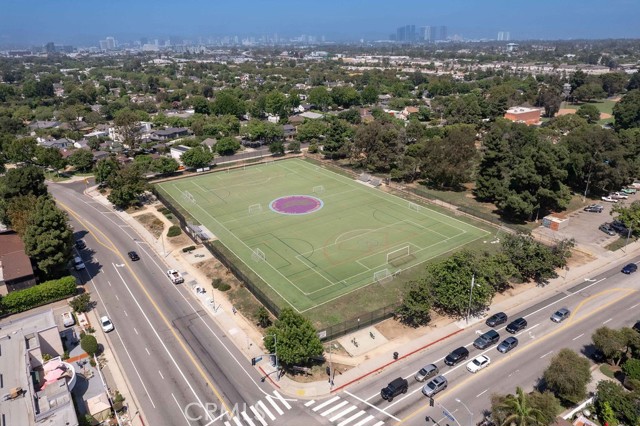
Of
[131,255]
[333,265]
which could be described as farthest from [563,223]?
[131,255]

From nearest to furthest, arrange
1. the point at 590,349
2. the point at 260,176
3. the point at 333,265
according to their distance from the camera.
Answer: the point at 590,349 → the point at 333,265 → the point at 260,176

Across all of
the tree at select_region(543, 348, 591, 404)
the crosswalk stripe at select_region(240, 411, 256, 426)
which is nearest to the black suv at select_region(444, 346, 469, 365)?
the tree at select_region(543, 348, 591, 404)

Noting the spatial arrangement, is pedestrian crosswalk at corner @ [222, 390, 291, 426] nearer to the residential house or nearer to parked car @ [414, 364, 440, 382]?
parked car @ [414, 364, 440, 382]

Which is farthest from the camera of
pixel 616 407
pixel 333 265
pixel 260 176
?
pixel 260 176

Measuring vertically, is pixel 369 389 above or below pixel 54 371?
below

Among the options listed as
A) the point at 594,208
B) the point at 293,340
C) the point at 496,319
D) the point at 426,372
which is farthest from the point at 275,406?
the point at 594,208

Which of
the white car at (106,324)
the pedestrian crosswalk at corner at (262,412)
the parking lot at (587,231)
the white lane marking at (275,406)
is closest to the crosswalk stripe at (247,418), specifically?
the pedestrian crosswalk at corner at (262,412)

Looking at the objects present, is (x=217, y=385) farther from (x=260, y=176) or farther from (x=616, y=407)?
(x=260, y=176)

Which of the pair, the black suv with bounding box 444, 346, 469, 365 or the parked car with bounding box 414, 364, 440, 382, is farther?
the black suv with bounding box 444, 346, 469, 365
